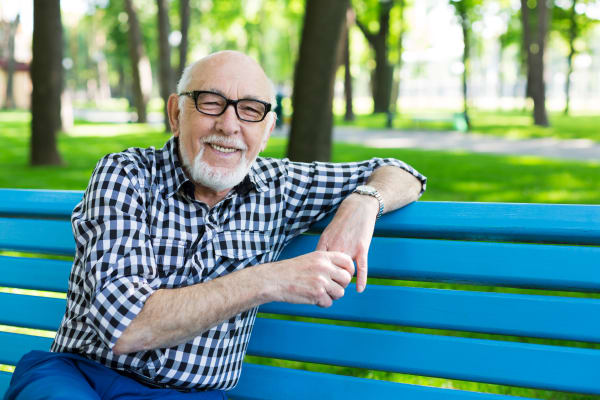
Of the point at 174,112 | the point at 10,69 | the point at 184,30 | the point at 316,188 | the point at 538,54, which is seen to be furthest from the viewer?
the point at 10,69

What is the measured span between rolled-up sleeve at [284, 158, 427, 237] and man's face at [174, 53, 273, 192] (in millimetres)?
195

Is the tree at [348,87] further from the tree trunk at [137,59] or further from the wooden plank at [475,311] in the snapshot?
the wooden plank at [475,311]

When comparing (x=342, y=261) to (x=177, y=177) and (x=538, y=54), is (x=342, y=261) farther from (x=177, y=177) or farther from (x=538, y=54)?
(x=538, y=54)

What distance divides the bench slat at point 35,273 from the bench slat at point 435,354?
32.6 inches

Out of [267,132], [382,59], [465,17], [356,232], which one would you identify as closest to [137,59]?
[465,17]

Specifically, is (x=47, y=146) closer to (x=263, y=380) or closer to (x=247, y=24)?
(x=263, y=380)

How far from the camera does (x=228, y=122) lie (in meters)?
2.49

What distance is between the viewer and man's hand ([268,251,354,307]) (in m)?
2.13

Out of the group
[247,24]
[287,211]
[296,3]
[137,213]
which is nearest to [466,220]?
[287,211]

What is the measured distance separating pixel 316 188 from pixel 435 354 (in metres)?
0.73

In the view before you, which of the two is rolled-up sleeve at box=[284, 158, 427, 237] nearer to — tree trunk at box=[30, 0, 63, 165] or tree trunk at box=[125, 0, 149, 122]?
tree trunk at box=[30, 0, 63, 165]

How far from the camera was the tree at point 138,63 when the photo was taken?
23.2 meters

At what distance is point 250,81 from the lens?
8.25ft

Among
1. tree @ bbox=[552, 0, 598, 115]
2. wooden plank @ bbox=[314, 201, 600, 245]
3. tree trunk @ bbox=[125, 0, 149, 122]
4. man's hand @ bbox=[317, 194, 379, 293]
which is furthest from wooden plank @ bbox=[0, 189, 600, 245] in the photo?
tree @ bbox=[552, 0, 598, 115]
